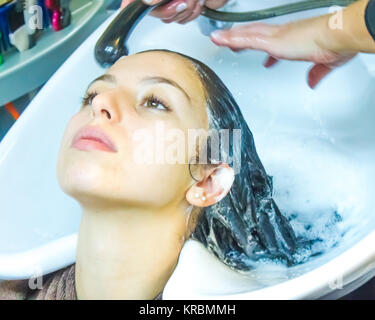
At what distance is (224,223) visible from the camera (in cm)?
78

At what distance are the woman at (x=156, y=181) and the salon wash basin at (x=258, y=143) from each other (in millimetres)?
94

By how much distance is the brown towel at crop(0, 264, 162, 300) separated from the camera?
2.72 ft

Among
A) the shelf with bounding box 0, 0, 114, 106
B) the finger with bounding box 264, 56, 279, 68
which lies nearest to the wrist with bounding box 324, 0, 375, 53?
the finger with bounding box 264, 56, 279, 68

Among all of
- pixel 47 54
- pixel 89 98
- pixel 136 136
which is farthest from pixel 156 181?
pixel 47 54

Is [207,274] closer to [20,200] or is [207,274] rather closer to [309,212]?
[309,212]

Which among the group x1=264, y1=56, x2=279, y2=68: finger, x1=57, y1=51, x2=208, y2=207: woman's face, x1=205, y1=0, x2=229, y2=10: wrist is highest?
x1=205, y1=0, x2=229, y2=10: wrist

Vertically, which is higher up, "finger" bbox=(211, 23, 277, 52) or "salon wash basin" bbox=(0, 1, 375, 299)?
"finger" bbox=(211, 23, 277, 52)

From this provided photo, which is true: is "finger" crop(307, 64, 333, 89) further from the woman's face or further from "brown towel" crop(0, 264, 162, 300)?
"brown towel" crop(0, 264, 162, 300)

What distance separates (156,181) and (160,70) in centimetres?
16

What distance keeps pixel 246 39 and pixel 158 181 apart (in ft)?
0.91

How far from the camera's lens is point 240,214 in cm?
79

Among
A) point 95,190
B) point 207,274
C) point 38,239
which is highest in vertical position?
point 95,190

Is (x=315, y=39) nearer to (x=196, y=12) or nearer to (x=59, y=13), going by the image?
(x=196, y=12)

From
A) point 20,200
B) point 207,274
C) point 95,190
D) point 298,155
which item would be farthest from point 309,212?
point 20,200
